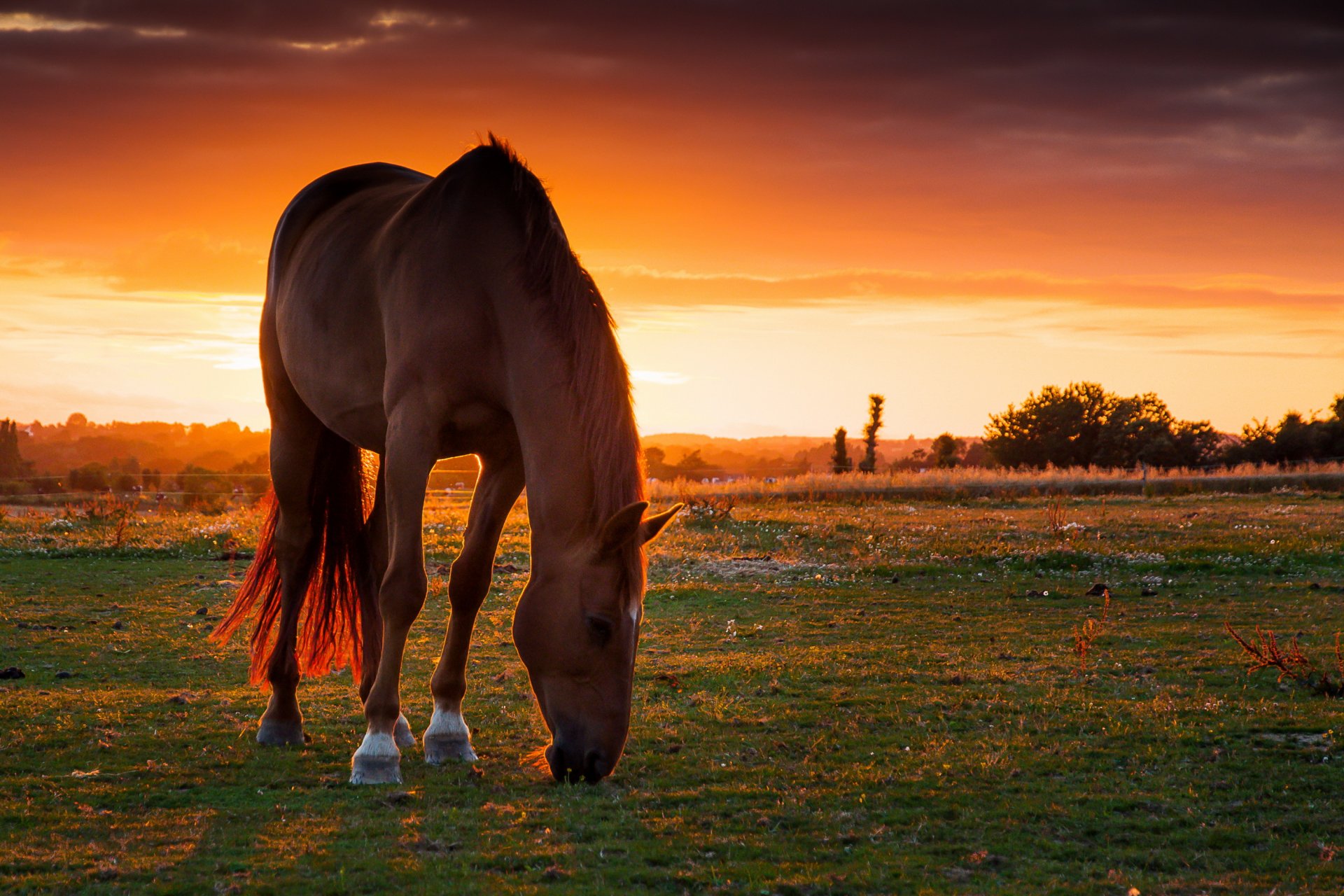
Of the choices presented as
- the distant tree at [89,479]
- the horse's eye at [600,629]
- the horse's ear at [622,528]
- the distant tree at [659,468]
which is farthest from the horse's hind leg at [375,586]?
the distant tree at [89,479]

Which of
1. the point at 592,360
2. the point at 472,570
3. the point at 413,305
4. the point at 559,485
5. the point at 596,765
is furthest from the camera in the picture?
the point at 472,570

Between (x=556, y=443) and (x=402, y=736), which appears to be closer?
(x=556, y=443)

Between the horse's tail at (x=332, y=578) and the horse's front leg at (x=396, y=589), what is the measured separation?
3.61 feet

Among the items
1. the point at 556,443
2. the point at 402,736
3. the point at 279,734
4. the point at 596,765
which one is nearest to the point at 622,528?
→ the point at 556,443

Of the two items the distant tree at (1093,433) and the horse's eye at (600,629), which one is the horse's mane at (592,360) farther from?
the distant tree at (1093,433)

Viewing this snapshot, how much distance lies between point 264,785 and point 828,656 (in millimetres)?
4424

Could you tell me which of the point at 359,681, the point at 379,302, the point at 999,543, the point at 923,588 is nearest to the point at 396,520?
the point at 379,302

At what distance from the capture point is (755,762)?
5078 mm

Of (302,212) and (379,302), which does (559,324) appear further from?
(302,212)

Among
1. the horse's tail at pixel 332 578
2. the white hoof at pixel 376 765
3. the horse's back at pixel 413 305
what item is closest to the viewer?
the white hoof at pixel 376 765

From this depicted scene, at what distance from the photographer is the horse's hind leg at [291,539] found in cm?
577

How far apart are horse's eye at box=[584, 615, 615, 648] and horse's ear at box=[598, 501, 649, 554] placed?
0.91 feet

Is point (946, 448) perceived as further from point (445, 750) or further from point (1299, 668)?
point (445, 750)

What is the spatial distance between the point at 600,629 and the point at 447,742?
1310 millimetres
